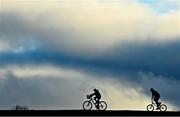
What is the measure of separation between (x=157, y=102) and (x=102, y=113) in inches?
157

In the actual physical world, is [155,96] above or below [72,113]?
above

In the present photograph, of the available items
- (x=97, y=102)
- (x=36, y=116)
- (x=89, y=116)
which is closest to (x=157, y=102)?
(x=97, y=102)

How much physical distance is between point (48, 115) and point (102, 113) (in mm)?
2299

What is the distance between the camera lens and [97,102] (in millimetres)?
27672

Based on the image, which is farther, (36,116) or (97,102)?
(97,102)

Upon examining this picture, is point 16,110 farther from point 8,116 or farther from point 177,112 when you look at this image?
point 177,112

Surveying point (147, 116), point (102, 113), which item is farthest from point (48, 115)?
point (147, 116)

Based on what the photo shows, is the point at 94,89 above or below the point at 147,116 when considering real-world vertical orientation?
above

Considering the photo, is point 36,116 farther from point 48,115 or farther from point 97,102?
point 97,102

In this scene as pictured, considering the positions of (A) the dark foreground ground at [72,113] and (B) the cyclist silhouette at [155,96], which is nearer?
(A) the dark foreground ground at [72,113]

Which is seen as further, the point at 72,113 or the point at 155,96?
the point at 155,96

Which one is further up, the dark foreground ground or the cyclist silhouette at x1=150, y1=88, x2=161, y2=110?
the cyclist silhouette at x1=150, y1=88, x2=161, y2=110

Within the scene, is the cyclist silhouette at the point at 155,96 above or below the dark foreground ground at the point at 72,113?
above

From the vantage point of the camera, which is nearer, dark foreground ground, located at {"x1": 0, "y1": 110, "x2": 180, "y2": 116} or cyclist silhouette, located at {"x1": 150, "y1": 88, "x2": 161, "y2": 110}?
dark foreground ground, located at {"x1": 0, "y1": 110, "x2": 180, "y2": 116}
